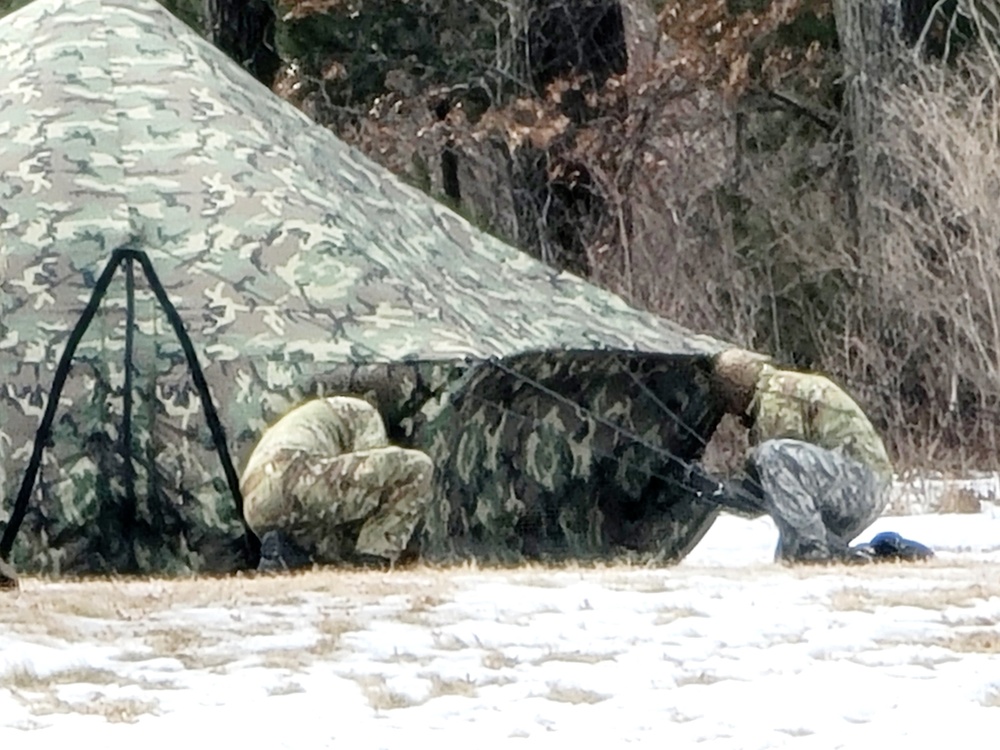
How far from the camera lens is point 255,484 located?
335 inches

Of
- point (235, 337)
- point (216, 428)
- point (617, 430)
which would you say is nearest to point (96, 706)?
point (216, 428)

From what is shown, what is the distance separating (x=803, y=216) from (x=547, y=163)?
2.50 m

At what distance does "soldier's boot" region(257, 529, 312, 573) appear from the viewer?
8469 mm

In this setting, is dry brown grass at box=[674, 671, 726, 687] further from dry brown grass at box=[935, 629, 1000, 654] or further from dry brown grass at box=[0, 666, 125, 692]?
dry brown grass at box=[0, 666, 125, 692]

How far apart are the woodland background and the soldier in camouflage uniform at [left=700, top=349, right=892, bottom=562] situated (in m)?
8.42

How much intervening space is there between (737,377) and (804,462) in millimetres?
904

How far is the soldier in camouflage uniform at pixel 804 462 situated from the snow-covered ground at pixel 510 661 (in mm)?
1275

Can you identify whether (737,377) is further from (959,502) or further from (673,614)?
(959,502)

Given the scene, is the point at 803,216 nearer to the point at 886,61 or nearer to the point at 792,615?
the point at 886,61

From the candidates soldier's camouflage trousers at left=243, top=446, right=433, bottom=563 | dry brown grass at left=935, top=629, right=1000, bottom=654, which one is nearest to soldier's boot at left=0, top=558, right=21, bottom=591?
soldier's camouflage trousers at left=243, top=446, right=433, bottom=563

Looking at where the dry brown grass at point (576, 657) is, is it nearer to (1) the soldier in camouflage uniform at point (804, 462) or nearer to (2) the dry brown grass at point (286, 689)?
(2) the dry brown grass at point (286, 689)

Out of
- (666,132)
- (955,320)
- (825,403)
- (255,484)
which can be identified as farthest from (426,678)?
(666,132)

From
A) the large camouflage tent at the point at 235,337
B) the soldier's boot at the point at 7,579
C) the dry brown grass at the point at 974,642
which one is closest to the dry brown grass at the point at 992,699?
→ the dry brown grass at the point at 974,642

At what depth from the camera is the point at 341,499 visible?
8367 millimetres
